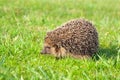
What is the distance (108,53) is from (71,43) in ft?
3.09

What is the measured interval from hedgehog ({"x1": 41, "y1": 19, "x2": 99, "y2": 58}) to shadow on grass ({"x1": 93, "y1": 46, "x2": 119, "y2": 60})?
0.56 ft

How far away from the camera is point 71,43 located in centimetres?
688

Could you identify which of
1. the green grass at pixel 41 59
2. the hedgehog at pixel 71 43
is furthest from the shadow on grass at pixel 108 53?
the hedgehog at pixel 71 43

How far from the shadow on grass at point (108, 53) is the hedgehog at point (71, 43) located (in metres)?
0.17

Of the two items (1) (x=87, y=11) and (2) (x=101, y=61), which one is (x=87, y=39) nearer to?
(2) (x=101, y=61)

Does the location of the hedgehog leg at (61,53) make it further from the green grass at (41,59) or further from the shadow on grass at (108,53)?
the shadow on grass at (108,53)

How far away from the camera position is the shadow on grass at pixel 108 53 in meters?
7.01

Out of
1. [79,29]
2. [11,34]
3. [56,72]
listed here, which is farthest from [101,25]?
[56,72]

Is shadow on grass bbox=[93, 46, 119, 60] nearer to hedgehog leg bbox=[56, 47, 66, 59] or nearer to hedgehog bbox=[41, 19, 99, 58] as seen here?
hedgehog bbox=[41, 19, 99, 58]

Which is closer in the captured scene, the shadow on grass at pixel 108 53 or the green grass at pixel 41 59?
the green grass at pixel 41 59

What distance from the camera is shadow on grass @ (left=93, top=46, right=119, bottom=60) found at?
23.0 feet

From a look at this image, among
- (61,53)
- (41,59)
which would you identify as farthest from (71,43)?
(41,59)

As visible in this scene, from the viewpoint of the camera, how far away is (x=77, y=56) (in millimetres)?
6816

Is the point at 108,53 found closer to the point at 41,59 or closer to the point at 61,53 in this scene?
the point at 61,53
